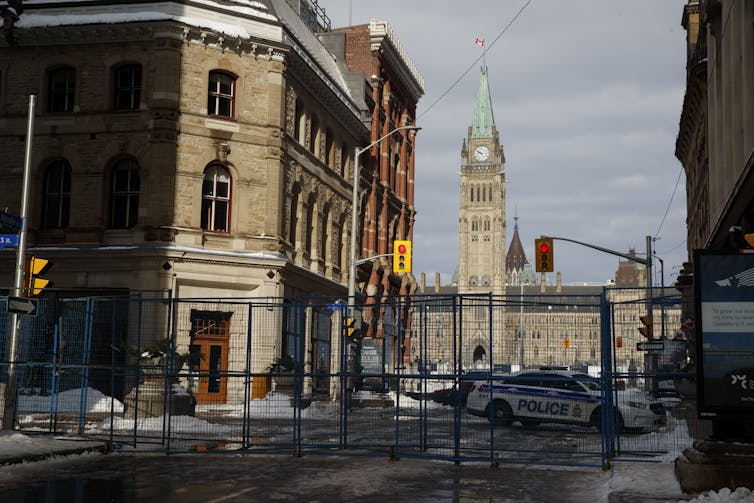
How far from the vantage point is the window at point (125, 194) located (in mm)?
33906

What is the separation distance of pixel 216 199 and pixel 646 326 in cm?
2161

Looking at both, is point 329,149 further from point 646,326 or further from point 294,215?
point 646,326

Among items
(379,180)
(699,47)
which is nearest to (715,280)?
(699,47)

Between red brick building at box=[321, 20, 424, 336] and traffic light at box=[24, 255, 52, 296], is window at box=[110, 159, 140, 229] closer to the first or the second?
traffic light at box=[24, 255, 52, 296]

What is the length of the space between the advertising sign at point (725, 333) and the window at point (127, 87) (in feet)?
87.9

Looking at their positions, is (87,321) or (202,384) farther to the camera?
(202,384)

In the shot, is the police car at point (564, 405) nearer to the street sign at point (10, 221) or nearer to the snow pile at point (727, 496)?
the snow pile at point (727, 496)

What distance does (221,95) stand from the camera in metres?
34.8

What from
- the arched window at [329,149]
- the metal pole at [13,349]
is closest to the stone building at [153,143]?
the arched window at [329,149]

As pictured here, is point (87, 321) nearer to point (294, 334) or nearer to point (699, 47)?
point (294, 334)

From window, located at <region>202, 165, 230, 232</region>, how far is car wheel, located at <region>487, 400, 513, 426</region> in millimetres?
17317

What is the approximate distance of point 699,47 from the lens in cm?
3906

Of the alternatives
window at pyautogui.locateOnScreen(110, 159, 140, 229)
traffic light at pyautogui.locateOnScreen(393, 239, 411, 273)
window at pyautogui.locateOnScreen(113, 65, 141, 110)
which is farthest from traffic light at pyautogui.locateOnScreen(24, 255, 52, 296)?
traffic light at pyautogui.locateOnScreen(393, 239, 411, 273)

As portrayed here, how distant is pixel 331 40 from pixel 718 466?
42.6 meters
